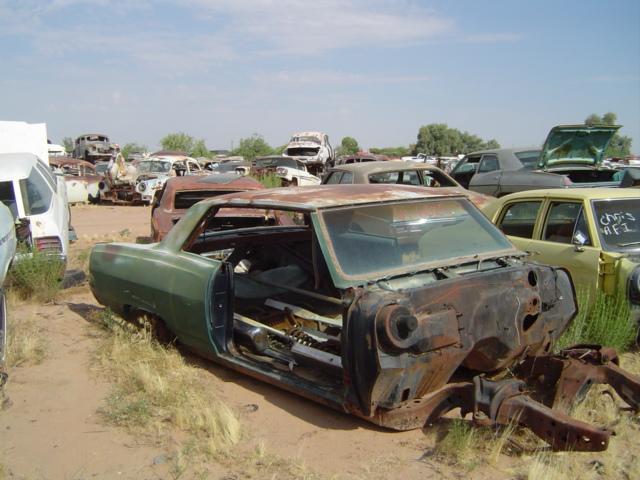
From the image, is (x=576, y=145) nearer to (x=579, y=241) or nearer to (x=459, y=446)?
(x=579, y=241)

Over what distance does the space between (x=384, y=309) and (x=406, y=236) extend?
111 centimetres

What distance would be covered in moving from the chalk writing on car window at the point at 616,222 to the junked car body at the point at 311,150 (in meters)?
21.0

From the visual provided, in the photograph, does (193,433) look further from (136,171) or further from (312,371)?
(136,171)

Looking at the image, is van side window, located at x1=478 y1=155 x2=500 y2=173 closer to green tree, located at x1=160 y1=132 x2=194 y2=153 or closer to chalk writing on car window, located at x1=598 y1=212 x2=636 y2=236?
chalk writing on car window, located at x1=598 y1=212 x2=636 y2=236

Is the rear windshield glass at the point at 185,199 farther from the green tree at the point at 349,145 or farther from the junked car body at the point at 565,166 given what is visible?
the green tree at the point at 349,145

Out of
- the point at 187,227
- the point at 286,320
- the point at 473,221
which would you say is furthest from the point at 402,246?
the point at 187,227

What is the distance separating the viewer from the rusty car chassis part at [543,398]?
10.3ft

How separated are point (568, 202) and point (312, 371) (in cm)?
303

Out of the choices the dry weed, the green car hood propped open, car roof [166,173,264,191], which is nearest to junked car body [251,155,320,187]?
car roof [166,173,264,191]

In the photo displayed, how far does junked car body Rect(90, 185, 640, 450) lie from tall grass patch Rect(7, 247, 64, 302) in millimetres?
1783

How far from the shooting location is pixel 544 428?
10.6ft

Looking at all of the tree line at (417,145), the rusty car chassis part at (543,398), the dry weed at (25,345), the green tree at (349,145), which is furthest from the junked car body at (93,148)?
the rusty car chassis part at (543,398)

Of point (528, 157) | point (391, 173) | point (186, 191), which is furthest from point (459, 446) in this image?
point (528, 157)

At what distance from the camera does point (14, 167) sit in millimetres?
7457
